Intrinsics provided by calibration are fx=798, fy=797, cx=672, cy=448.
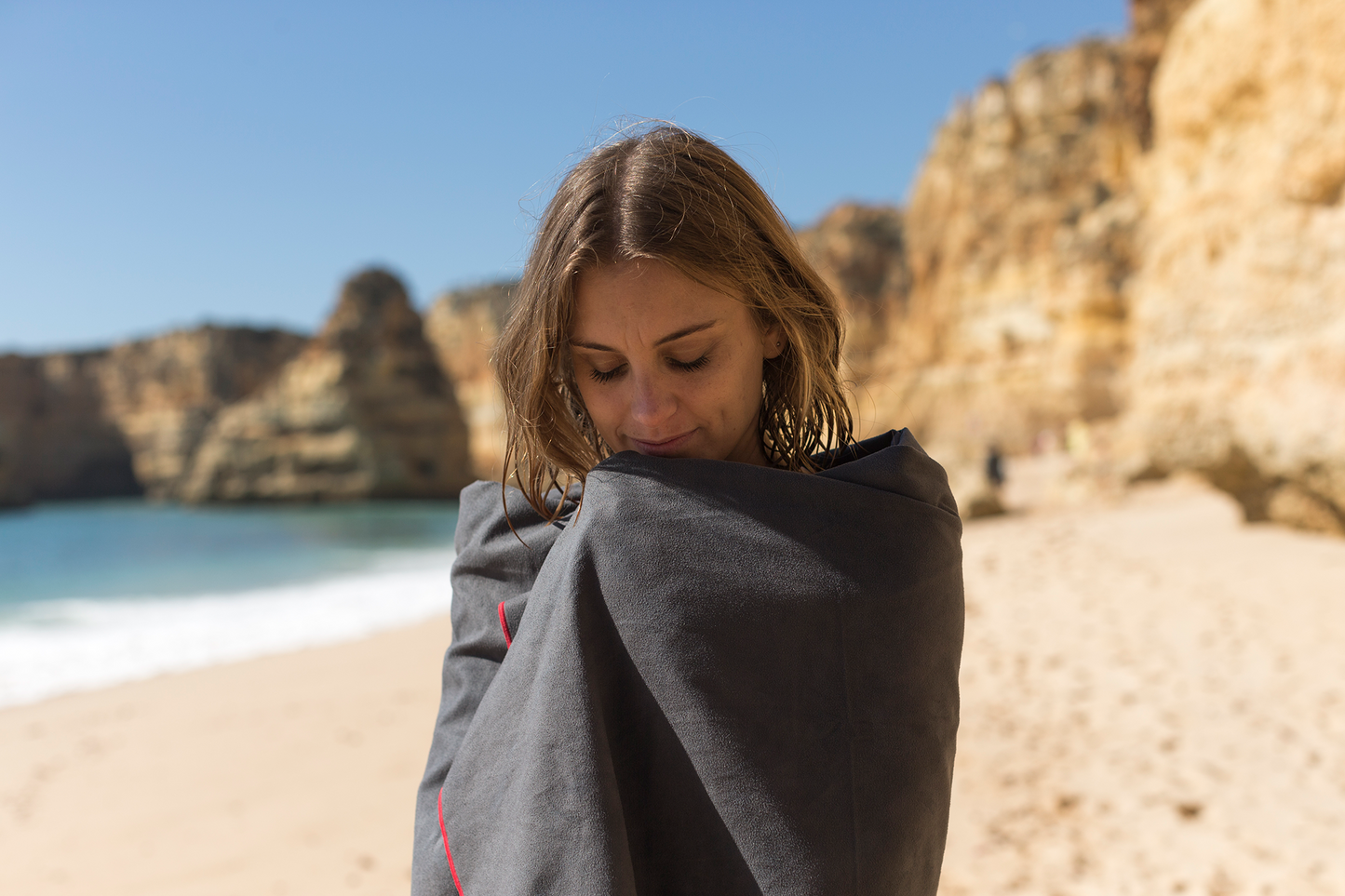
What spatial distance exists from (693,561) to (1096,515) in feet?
37.7

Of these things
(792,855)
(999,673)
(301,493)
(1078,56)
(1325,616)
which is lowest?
(301,493)

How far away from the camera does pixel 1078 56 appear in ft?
77.4

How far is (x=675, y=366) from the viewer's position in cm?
100

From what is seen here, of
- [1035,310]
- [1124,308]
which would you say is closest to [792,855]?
[1124,308]

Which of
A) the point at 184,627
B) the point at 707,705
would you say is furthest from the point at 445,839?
the point at 184,627

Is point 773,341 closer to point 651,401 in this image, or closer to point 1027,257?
point 651,401

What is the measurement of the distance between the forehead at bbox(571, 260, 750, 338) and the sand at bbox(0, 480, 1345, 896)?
9.48ft

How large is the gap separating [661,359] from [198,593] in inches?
634

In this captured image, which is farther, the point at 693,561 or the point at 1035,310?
the point at 1035,310

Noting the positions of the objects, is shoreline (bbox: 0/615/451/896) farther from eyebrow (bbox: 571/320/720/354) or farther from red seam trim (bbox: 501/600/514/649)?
eyebrow (bbox: 571/320/720/354)

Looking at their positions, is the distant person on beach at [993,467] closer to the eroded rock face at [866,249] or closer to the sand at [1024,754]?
the sand at [1024,754]

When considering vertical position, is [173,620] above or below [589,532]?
below

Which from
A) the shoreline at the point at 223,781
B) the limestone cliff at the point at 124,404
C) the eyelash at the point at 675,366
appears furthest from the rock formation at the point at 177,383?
the eyelash at the point at 675,366

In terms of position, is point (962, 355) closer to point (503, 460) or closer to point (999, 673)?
point (999, 673)
